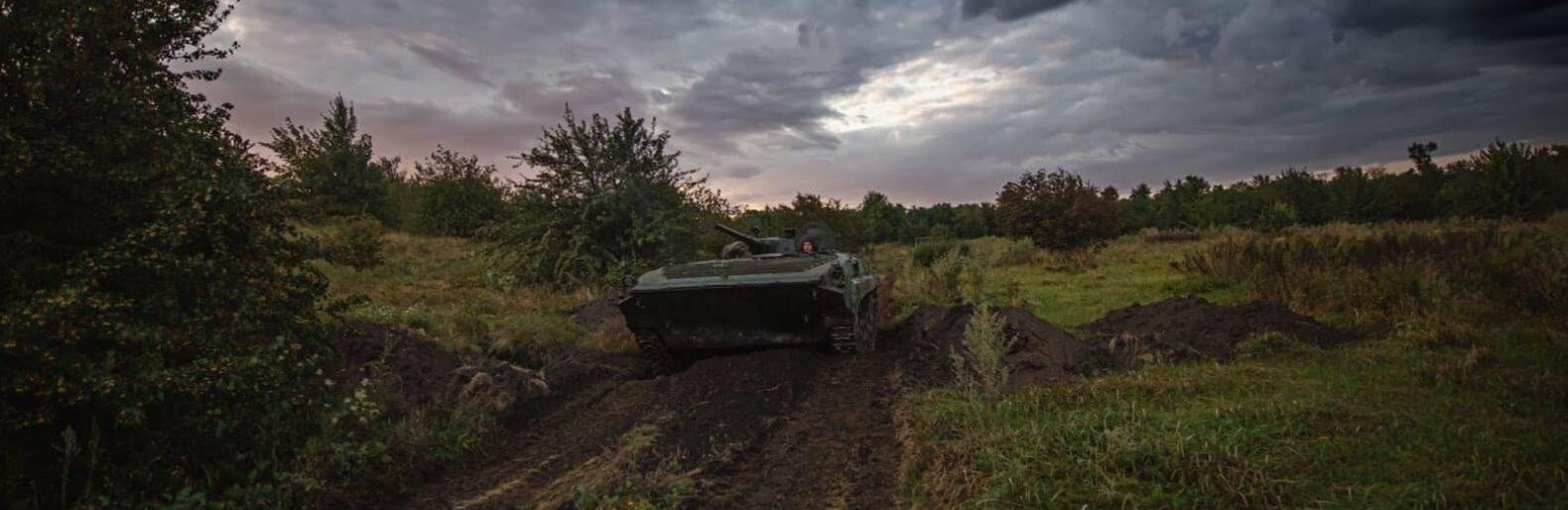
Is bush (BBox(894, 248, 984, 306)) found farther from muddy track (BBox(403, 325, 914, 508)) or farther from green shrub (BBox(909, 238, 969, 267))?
green shrub (BBox(909, 238, 969, 267))

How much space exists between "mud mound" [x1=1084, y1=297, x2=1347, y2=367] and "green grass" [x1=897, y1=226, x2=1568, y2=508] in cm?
43

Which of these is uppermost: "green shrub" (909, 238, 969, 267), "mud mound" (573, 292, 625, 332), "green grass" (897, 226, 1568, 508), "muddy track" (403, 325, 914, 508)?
"green shrub" (909, 238, 969, 267)

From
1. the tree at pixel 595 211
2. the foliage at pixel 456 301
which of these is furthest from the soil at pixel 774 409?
the tree at pixel 595 211

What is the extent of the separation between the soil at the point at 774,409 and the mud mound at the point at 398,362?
91cm

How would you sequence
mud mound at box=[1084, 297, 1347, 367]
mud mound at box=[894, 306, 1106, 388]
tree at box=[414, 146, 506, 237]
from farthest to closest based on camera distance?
tree at box=[414, 146, 506, 237] < mud mound at box=[1084, 297, 1347, 367] < mud mound at box=[894, 306, 1106, 388]

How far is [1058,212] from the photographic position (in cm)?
2234

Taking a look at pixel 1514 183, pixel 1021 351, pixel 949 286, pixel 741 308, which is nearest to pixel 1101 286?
pixel 949 286

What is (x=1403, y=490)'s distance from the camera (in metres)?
3.83

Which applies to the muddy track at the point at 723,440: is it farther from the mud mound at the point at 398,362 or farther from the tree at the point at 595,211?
the tree at the point at 595,211

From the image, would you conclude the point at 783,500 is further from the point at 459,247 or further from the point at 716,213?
the point at 459,247

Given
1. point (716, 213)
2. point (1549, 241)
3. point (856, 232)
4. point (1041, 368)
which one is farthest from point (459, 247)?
point (1549, 241)

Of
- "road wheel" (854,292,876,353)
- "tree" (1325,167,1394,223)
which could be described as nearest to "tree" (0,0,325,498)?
"road wheel" (854,292,876,353)

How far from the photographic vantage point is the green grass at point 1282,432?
3938 mm

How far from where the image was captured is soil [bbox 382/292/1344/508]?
16.3ft
